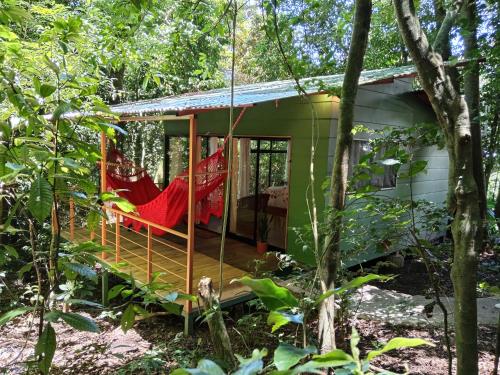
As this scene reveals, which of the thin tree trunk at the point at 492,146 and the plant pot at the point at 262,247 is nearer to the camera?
the plant pot at the point at 262,247

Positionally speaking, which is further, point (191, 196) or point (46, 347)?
point (191, 196)

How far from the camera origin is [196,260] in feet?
15.5

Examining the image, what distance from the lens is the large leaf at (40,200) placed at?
33.7 inches

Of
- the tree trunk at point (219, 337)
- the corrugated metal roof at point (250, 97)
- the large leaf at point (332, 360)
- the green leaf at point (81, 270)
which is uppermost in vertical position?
the corrugated metal roof at point (250, 97)

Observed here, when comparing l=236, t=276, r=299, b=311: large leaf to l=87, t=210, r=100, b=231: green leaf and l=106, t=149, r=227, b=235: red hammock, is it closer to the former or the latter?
l=87, t=210, r=100, b=231: green leaf

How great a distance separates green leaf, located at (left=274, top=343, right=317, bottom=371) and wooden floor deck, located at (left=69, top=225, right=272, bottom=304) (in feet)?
9.89

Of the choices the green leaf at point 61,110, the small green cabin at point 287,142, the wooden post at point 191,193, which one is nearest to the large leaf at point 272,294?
the green leaf at point 61,110

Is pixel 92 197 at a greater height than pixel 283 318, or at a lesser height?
greater

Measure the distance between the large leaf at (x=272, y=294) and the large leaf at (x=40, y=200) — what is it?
493 millimetres

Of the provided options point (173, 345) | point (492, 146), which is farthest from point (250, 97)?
point (492, 146)

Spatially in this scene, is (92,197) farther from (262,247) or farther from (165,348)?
(262,247)

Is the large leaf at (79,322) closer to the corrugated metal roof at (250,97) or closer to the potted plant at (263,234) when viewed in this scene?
the corrugated metal roof at (250,97)

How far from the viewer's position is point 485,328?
340 centimetres

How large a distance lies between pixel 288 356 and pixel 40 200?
65 centimetres
